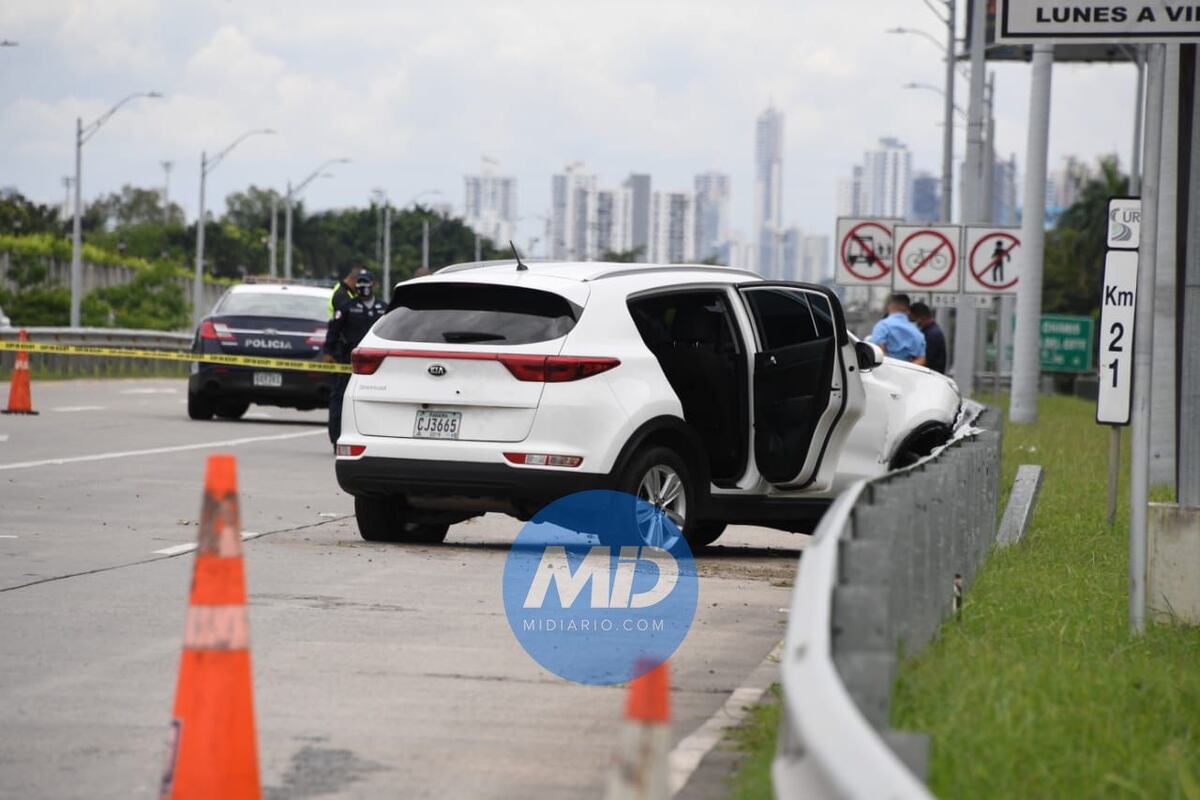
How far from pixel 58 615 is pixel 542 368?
3402 mm

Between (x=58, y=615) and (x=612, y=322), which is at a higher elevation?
(x=612, y=322)

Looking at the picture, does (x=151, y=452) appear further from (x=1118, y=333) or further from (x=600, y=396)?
(x=1118, y=333)

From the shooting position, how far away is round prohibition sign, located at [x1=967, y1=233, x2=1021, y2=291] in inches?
1137

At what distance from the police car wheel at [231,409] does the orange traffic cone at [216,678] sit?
2200cm

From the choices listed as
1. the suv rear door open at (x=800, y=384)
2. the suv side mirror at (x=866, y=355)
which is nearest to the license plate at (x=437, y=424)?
the suv rear door open at (x=800, y=384)

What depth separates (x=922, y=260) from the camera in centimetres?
2833

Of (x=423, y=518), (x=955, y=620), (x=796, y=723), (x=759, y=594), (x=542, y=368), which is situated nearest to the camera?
(x=796, y=723)

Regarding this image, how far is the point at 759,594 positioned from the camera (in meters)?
11.4

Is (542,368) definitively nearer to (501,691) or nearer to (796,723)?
(501,691)

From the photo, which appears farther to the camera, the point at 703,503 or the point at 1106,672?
the point at 703,503

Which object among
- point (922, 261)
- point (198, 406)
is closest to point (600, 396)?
point (198, 406)

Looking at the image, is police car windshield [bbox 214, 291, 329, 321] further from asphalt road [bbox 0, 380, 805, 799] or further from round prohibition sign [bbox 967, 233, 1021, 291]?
asphalt road [bbox 0, 380, 805, 799]

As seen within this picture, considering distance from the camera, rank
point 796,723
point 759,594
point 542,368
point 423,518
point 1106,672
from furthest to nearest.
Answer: point 423,518, point 542,368, point 759,594, point 1106,672, point 796,723

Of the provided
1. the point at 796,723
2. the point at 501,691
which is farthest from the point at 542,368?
the point at 796,723
